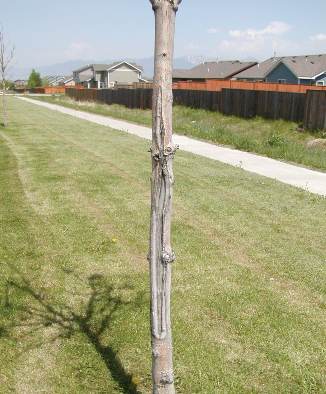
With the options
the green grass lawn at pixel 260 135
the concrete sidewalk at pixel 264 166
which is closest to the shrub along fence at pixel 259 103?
the green grass lawn at pixel 260 135

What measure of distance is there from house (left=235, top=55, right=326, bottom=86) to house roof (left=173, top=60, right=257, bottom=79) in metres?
4.97

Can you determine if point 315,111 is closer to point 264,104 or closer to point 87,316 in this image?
point 264,104

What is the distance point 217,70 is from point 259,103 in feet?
136

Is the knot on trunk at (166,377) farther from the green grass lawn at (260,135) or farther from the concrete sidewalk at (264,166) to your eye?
the green grass lawn at (260,135)

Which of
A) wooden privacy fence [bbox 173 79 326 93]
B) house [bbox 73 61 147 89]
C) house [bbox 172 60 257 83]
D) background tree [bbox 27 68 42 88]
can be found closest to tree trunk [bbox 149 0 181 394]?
wooden privacy fence [bbox 173 79 326 93]

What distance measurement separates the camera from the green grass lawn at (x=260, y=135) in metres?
12.0

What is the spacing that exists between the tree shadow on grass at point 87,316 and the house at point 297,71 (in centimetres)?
4457

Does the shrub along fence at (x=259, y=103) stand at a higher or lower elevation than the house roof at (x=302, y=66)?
lower

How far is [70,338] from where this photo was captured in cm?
358

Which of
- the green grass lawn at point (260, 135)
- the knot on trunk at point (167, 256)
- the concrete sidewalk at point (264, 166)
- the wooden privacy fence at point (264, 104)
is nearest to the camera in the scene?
the knot on trunk at point (167, 256)

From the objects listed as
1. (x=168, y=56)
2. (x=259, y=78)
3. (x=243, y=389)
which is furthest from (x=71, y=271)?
(x=259, y=78)

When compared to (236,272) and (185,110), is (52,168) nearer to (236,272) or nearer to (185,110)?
(236,272)

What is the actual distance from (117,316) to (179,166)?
678 cm

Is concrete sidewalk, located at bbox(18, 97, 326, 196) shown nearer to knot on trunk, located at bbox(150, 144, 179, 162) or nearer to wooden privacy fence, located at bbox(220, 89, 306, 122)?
wooden privacy fence, located at bbox(220, 89, 306, 122)
